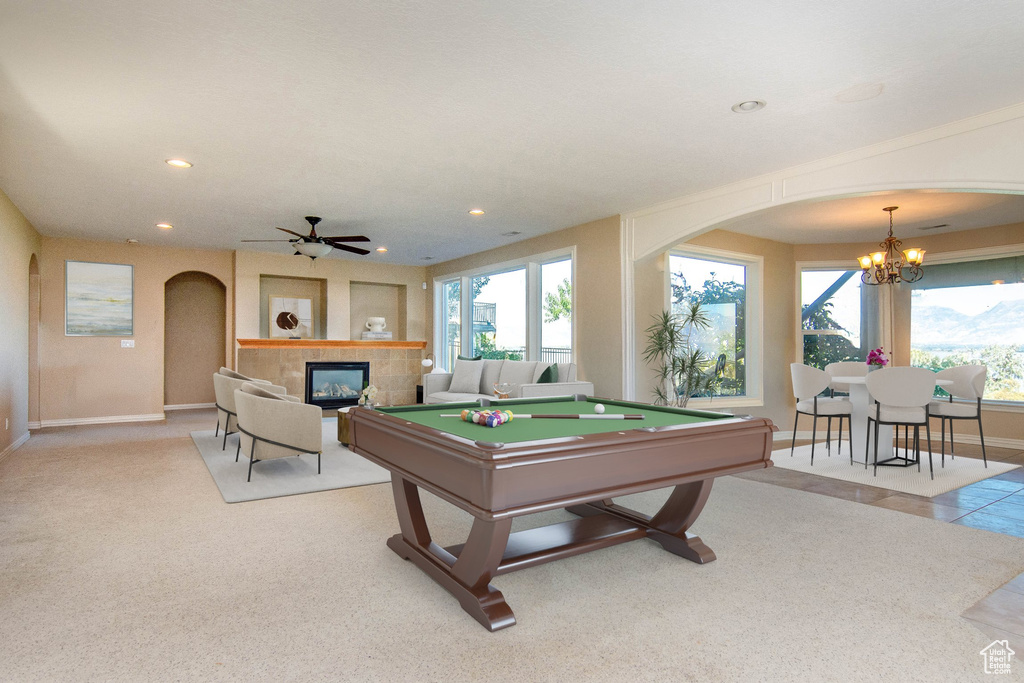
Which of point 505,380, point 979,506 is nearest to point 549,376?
point 505,380

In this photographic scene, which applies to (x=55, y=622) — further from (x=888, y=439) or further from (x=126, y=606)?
(x=888, y=439)

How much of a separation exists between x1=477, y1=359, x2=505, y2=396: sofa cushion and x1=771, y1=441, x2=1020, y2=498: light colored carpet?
331cm

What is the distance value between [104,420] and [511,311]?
5.75 meters

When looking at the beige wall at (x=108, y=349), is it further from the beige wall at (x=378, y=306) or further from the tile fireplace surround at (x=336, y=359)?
the beige wall at (x=378, y=306)

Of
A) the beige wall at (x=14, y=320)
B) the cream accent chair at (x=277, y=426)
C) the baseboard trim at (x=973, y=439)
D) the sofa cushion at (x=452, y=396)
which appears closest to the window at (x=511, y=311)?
the sofa cushion at (x=452, y=396)

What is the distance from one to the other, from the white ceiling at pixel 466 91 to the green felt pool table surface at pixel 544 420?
1778 millimetres

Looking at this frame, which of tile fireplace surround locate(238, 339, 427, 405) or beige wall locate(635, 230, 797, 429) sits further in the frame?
tile fireplace surround locate(238, 339, 427, 405)

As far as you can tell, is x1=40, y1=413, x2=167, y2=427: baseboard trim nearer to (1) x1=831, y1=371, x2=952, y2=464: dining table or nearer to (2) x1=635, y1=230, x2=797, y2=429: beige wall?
(2) x1=635, y1=230, x2=797, y2=429: beige wall

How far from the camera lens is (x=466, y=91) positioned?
10.3ft

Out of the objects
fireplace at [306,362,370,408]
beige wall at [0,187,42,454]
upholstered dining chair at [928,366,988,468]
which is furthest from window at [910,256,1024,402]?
beige wall at [0,187,42,454]

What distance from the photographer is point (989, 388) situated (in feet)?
21.5

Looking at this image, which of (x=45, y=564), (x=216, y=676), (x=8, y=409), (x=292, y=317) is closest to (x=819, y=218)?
(x=216, y=676)

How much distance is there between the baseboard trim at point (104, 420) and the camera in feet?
23.8

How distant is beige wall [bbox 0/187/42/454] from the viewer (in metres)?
5.21
